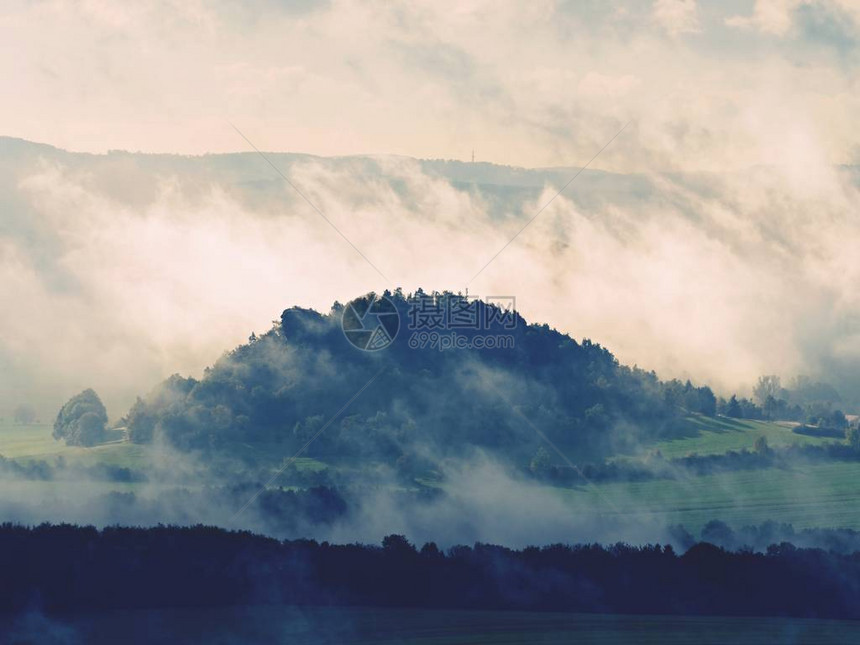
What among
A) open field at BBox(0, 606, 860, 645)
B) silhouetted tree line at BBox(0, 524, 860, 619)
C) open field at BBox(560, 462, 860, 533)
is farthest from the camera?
open field at BBox(560, 462, 860, 533)

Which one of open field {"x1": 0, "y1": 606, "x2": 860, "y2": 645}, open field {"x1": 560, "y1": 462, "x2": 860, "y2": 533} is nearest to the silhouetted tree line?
open field {"x1": 0, "y1": 606, "x2": 860, "y2": 645}

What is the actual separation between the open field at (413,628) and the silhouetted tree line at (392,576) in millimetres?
2763

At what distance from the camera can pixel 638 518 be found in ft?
591

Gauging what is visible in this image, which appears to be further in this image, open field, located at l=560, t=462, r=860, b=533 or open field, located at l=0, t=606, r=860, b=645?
open field, located at l=560, t=462, r=860, b=533

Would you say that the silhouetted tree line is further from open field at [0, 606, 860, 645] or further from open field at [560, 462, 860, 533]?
open field at [560, 462, 860, 533]

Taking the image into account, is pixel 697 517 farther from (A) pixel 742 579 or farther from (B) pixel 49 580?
(B) pixel 49 580

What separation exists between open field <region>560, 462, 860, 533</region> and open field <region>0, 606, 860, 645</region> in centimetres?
7126

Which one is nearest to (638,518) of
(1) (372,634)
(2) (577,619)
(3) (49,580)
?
(2) (577,619)

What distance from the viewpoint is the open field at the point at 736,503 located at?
179000 mm

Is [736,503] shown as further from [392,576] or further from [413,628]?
[413,628]

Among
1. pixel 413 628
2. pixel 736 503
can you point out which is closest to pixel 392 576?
pixel 413 628

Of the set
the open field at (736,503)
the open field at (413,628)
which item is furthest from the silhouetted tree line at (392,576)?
the open field at (736,503)

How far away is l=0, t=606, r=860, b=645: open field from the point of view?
98.7m

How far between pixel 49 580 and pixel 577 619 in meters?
51.5
